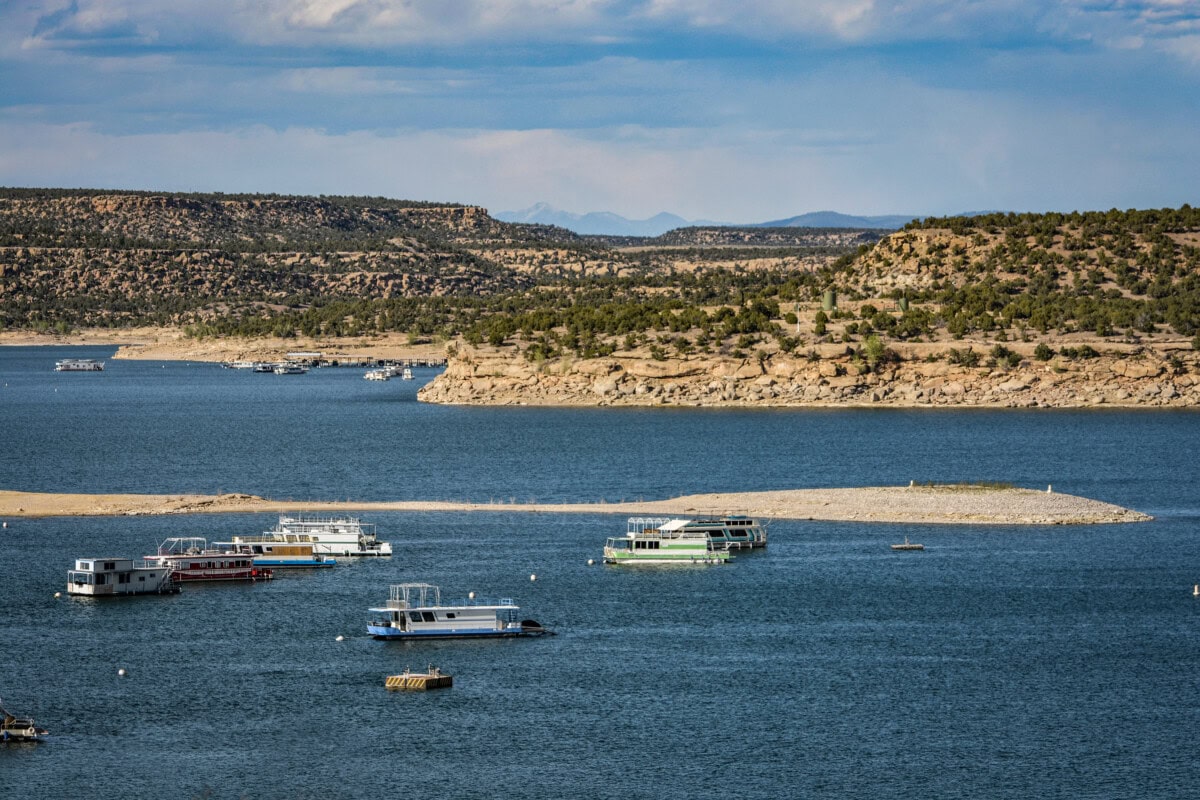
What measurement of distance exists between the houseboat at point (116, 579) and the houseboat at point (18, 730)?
19.1m

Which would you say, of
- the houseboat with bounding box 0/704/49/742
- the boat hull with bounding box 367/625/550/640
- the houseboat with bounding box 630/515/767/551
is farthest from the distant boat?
the houseboat with bounding box 0/704/49/742

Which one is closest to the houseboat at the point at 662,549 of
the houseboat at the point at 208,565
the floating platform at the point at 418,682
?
the houseboat at the point at 208,565

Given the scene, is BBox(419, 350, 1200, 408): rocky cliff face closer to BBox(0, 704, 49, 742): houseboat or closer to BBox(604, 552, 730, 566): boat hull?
BBox(604, 552, 730, 566): boat hull

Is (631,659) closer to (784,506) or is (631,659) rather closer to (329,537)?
(329,537)

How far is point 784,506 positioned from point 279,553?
27071 millimetres

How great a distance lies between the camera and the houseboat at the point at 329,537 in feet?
250

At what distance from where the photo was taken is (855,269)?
190125mm

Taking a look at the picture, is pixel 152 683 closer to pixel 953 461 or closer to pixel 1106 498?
pixel 1106 498

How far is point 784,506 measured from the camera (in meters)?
88.1

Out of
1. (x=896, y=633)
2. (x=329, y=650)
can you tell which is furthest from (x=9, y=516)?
(x=896, y=633)

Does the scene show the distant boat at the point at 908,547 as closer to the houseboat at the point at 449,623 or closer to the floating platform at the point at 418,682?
the houseboat at the point at 449,623

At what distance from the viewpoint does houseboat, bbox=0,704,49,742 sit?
46.7m

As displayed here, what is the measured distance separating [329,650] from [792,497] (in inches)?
1493

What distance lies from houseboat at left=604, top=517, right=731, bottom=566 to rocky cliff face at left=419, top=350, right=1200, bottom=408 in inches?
2997
